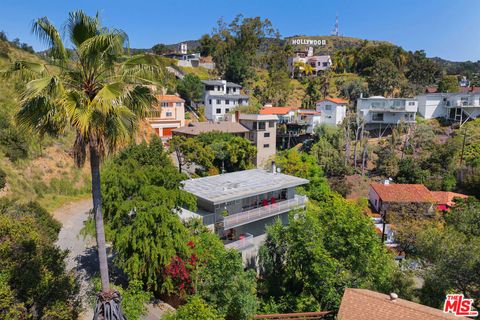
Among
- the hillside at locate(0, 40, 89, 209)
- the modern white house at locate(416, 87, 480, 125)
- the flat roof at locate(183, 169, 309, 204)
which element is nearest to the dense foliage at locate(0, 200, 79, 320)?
the flat roof at locate(183, 169, 309, 204)

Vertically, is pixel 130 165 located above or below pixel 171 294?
above

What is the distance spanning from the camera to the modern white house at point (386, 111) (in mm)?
55438

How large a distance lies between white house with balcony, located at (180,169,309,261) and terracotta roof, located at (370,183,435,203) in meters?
11.5

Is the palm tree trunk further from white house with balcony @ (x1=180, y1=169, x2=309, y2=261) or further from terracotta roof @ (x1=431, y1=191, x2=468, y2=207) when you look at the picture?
terracotta roof @ (x1=431, y1=191, x2=468, y2=207)

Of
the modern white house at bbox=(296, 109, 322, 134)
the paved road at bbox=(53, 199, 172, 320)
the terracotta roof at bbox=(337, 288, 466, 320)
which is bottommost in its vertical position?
the paved road at bbox=(53, 199, 172, 320)

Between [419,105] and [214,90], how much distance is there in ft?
126

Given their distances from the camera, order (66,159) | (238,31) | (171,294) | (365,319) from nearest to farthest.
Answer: (365,319) < (171,294) < (66,159) < (238,31)

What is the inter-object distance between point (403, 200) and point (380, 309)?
22.7 metres

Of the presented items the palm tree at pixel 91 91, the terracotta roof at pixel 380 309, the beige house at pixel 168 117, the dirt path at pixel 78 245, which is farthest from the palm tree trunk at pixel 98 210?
the beige house at pixel 168 117

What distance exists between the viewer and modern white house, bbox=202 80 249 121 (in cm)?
6197

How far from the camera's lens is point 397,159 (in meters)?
43.0

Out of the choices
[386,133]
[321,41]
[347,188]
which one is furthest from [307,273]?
[321,41]

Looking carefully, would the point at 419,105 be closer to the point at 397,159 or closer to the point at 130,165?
the point at 397,159

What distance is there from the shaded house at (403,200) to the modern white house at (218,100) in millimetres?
33930
